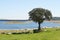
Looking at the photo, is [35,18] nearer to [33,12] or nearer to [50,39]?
[33,12]

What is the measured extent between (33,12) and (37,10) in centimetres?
135

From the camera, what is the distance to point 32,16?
5616 cm

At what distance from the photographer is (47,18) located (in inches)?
2238

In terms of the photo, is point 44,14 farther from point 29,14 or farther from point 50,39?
point 50,39

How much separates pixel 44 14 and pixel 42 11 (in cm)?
115

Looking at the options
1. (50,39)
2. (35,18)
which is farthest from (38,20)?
(50,39)

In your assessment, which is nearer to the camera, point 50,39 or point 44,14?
point 50,39

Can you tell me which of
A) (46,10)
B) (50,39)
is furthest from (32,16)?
(50,39)

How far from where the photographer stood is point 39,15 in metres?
54.7

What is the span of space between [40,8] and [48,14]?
310cm

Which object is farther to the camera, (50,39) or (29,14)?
(29,14)

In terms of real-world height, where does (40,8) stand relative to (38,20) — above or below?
above

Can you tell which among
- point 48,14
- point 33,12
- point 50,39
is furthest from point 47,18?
point 50,39

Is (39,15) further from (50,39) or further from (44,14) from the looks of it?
(50,39)
